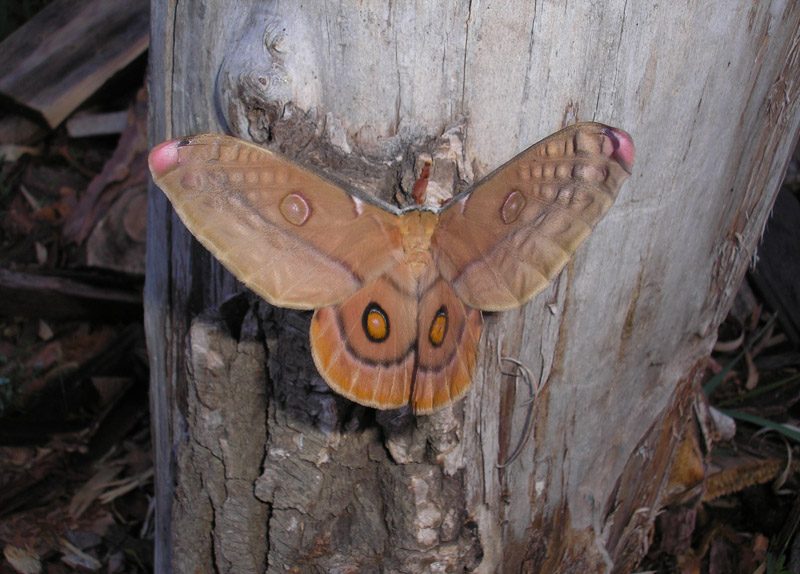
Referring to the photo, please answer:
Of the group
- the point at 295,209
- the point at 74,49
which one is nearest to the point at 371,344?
the point at 295,209

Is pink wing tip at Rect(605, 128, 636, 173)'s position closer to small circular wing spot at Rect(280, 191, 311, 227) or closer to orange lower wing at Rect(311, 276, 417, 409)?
orange lower wing at Rect(311, 276, 417, 409)

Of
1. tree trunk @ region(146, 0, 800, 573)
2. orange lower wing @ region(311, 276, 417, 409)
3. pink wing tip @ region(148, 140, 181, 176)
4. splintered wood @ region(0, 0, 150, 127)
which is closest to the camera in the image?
pink wing tip @ region(148, 140, 181, 176)

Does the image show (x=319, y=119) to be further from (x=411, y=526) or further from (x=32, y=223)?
(x=32, y=223)

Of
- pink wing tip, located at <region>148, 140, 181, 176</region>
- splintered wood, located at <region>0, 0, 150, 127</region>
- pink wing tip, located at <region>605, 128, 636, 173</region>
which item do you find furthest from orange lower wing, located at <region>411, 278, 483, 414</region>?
splintered wood, located at <region>0, 0, 150, 127</region>

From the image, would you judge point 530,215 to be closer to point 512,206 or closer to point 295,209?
point 512,206

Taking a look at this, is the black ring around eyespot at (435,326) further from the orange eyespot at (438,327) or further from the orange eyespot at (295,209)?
the orange eyespot at (295,209)

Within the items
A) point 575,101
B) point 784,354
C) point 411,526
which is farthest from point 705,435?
point 575,101
